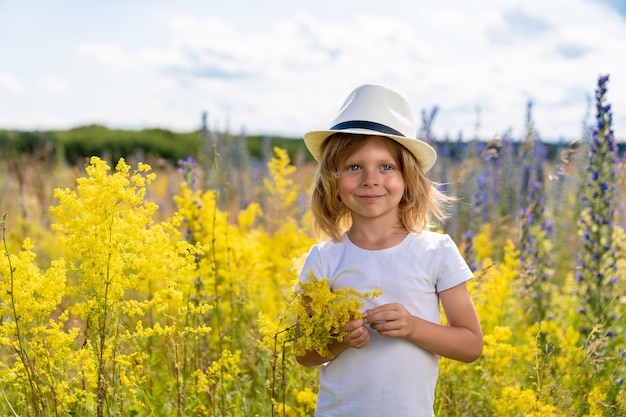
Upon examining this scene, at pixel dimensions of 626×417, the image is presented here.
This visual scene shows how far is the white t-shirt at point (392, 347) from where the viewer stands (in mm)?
2375

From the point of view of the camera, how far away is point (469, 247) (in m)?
4.48

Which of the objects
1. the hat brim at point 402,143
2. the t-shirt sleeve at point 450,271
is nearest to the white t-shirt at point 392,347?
the t-shirt sleeve at point 450,271

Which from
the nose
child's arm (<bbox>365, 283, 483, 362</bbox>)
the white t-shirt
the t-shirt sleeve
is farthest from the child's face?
child's arm (<bbox>365, 283, 483, 362</bbox>)

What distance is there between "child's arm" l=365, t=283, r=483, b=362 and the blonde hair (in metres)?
0.34

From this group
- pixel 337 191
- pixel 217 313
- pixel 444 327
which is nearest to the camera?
pixel 444 327

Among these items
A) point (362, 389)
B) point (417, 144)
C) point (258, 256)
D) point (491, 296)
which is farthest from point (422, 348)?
point (258, 256)

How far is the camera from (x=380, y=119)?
2.51 m

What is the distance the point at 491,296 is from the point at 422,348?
A: 1905mm

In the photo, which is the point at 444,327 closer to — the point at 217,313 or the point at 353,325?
the point at 353,325

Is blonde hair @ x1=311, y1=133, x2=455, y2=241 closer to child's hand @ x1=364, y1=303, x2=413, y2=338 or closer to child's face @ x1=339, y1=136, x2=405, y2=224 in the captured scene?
child's face @ x1=339, y1=136, x2=405, y2=224

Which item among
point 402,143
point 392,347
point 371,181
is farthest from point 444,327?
point 402,143

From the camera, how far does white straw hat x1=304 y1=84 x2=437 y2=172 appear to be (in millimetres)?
2504

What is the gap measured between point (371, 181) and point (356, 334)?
1.92ft

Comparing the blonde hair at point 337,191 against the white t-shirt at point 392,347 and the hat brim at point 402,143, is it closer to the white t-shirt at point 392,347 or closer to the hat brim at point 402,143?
the hat brim at point 402,143
